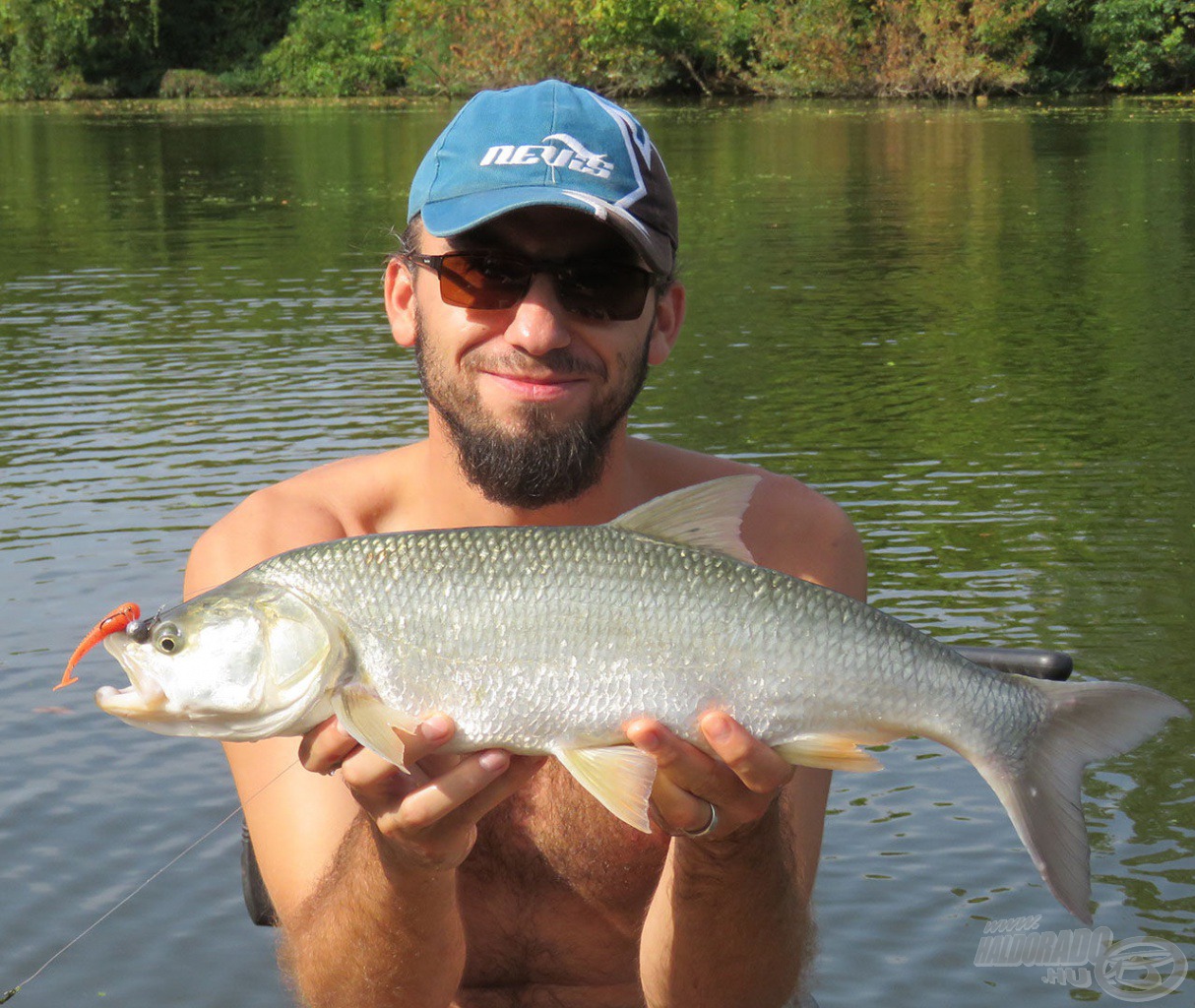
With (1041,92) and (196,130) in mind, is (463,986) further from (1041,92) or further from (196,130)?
(1041,92)

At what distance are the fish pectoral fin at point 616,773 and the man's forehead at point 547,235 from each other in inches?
48.8

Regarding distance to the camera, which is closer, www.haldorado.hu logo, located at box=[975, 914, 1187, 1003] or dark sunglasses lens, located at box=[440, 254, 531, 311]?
dark sunglasses lens, located at box=[440, 254, 531, 311]

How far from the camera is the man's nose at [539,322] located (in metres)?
3.76

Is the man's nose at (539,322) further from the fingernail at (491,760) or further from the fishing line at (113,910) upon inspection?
the fishing line at (113,910)

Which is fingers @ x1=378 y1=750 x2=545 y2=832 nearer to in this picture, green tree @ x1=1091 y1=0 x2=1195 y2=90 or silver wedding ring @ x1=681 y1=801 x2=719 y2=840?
silver wedding ring @ x1=681 y1=801 x2=719 y2=840

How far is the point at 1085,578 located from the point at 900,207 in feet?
55.8

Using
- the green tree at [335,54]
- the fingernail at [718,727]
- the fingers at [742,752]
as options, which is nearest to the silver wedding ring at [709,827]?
the fingers at [742,752]

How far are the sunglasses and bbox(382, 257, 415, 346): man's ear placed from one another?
13.3 inches

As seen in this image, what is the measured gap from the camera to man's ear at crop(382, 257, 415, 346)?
164 inches

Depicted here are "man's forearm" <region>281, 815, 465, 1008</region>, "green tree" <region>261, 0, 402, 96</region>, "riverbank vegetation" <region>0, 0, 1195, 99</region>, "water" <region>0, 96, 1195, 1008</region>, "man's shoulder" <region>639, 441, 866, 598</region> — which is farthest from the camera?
"green tree" <region>261, 0, 402, 96</region>

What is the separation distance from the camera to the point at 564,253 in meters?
3.79

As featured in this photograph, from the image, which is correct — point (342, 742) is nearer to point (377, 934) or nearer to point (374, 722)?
point (374, 722)

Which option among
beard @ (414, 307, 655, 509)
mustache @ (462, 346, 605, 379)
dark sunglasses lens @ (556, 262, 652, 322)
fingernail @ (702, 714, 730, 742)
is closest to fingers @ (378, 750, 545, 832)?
fingernail @ (702, 714, 730, 742)

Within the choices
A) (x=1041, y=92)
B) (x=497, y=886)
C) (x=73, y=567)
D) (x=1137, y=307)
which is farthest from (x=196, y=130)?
(x=497, y=886)
